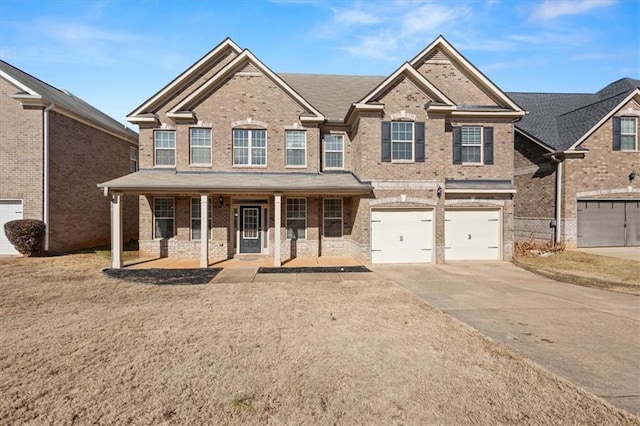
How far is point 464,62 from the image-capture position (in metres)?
14.6

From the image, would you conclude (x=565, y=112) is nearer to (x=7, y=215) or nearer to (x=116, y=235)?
(x=116, y=235)

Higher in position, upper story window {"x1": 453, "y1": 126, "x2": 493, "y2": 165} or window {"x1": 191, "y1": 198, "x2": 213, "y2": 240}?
upper story window {"x1": 453, "y1": 126, "x2": 493, "y2": 165}

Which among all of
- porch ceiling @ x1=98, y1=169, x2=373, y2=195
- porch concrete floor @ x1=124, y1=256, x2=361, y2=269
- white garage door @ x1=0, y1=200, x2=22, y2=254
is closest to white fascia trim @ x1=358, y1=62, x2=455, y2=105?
porch ceiling @ x1=98, y1=169, x2=373, y2=195

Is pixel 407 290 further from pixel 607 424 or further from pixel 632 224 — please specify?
pixel 632 224

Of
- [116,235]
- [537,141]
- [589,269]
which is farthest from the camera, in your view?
[537,141]

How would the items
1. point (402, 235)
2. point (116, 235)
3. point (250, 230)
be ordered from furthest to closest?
point (250, 230), point (402, 235), point (116, 235)

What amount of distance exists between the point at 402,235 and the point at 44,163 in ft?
55.6

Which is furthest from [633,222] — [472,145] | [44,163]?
[44,163]

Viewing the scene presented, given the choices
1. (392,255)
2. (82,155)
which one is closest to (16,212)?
(82,155)

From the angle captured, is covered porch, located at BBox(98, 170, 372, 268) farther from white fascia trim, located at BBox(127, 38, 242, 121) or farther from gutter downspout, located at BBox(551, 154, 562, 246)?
gutter downspout, located at BBox(551, 154, 562, 246)

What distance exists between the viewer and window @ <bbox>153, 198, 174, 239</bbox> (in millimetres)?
14297

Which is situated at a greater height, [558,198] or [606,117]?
[606,117]

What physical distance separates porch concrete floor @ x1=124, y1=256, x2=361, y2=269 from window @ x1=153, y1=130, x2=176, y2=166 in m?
4.64

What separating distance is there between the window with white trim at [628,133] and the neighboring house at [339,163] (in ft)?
23.7
